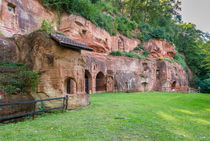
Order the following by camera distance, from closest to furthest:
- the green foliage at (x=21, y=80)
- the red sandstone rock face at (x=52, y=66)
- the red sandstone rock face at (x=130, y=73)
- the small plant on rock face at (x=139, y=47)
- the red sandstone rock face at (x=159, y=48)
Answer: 1. the green foliage at (x=21, y=80)
2. the red sandstone rock face at (x=52, y=66)
3. the red sandstone rock face at (x=130, y=73)
4. the small plant on rock face at (x=139, y=47)
5. the red sandstone rock face at (x=159, y=48)

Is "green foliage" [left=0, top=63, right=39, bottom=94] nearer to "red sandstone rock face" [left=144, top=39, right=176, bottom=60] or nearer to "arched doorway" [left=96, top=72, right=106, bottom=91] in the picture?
"arched doorway" [left=96, top=72, right=106, bottom=91]

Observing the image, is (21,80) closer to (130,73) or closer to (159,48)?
(130,73)

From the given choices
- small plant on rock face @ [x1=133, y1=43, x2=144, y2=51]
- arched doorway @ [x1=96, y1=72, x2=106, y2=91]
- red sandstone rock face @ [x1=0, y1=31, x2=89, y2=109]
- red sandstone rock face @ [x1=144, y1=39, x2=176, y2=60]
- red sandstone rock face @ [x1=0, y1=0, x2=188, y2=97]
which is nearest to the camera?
red sandstone rock face @ [x1=0, y1=31, x2=89, y2=109]

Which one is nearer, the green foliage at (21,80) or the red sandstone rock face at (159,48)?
the green foliage at (21,80)

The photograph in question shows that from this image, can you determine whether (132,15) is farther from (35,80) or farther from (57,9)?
(35,80)

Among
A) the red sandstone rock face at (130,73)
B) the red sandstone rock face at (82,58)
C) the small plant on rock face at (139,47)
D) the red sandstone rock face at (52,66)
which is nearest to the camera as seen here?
the red sandstone rock face at (52,66)

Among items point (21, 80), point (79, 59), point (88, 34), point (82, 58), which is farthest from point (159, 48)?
point (21, 80)

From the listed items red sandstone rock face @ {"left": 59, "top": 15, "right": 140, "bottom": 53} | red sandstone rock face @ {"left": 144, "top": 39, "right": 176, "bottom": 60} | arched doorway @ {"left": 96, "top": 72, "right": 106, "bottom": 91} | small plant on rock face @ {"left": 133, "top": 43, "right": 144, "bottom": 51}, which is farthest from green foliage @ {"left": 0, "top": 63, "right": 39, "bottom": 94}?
red sandstone rock face @ {"left": 144, "top": 39, "right": 176, "bottom": 60}

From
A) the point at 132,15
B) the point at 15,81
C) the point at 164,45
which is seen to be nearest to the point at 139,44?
the point at 164,45

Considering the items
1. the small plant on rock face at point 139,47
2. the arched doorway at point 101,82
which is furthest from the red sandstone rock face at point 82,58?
the small plant on rock face at point 139,47

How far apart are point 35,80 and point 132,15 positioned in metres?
34.7

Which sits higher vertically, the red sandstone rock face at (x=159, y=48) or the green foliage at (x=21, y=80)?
the red sandstone rock face at (x=159, y=48)

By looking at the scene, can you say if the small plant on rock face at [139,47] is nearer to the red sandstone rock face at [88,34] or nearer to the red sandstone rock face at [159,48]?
the red sandstone rock face at [159,48]

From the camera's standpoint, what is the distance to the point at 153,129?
15.7 ft
